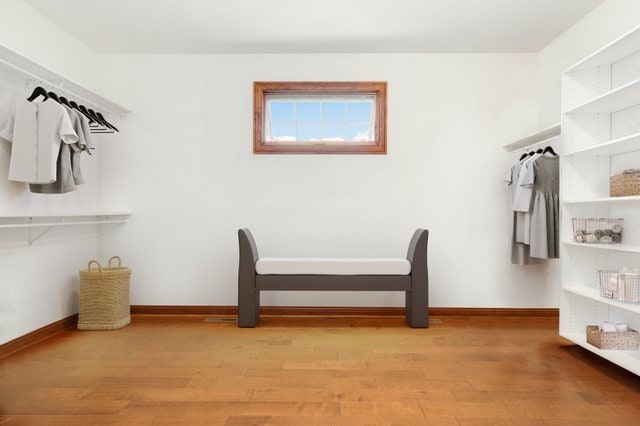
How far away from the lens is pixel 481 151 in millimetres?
4379

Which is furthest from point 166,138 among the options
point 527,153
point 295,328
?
point 527,153

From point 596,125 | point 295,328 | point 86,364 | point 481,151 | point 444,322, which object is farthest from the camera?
point 481,151

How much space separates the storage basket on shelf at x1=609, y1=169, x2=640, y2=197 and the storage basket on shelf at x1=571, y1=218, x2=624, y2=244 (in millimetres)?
192

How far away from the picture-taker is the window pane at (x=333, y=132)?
4547 millimetres

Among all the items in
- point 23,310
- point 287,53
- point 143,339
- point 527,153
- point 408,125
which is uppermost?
point 287,53

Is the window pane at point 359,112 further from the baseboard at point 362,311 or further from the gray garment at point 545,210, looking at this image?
the baseboard at point 362,311

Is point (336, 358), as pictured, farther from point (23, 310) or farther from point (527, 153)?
point (527, 153)

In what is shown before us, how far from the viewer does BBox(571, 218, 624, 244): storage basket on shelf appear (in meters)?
2.96

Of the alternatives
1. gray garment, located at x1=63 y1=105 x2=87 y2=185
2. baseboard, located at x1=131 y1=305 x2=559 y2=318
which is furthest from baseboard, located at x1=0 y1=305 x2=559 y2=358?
gray garment, located at x1=63 y1=105 x2=87 y2=185

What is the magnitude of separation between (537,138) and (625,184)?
110 cm

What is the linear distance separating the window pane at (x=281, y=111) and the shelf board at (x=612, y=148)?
2515mm

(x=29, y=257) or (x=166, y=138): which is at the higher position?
(x=166, y=138)

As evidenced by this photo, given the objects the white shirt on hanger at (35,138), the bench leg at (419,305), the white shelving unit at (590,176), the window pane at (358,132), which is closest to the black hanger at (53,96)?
the white shirt on hanger at (35,138)

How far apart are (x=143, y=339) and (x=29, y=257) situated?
40.7 inches
